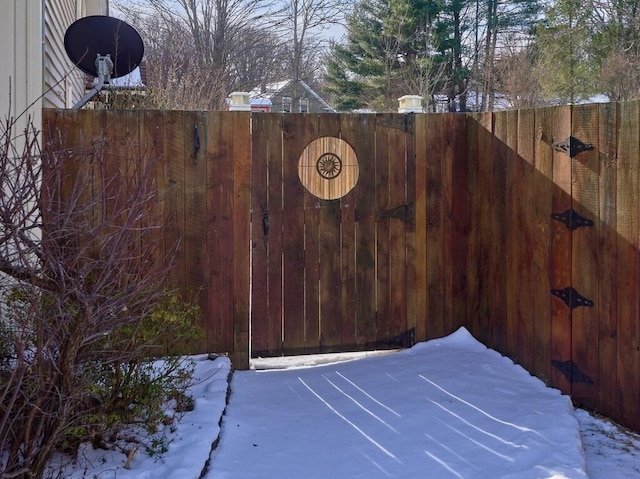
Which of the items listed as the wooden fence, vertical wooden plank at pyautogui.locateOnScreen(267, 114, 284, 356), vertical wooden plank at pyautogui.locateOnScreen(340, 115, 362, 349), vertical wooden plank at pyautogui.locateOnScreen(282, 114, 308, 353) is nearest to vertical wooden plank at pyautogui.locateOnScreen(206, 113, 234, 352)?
the wooden fence

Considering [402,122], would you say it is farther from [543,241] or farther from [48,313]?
[48,313]

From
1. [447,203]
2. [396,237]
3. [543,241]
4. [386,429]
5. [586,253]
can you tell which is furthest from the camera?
[447,203]

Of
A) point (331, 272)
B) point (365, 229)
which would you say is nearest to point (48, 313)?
point (331, 272)

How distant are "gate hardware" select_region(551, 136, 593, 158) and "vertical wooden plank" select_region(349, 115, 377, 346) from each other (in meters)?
1.32

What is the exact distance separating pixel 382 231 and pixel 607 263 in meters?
1.61

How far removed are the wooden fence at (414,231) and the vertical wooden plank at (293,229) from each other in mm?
10

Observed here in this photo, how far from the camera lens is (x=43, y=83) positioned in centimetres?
425

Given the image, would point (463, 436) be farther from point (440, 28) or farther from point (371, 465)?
point (440, 28)

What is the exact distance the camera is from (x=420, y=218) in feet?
15.3

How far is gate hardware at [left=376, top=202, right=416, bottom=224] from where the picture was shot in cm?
457

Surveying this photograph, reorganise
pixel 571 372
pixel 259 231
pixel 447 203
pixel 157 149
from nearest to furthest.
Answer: pixel 571 372 → pixel 157 149 → pixel 259 231 → pixel 447 203

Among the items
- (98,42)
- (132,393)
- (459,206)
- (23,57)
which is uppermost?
(98,42)

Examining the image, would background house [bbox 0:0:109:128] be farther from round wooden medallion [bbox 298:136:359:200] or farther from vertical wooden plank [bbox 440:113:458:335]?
vertical wooden plank [bbox 440:113:458:335]

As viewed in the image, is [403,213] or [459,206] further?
[459,206]
